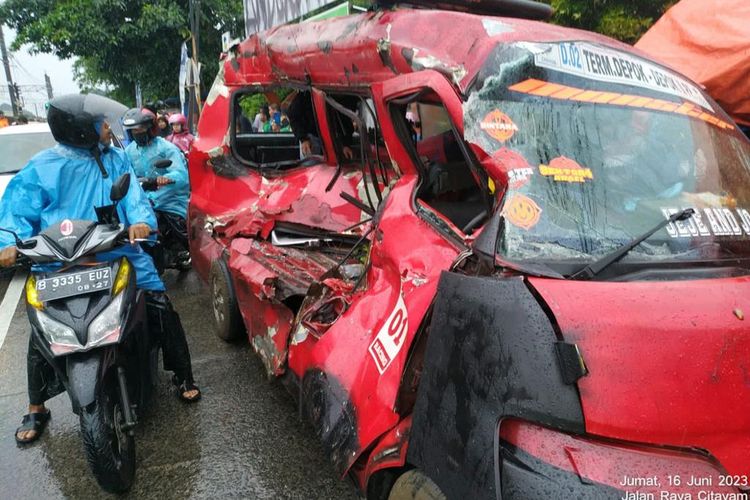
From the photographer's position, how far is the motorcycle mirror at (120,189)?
2928 mm

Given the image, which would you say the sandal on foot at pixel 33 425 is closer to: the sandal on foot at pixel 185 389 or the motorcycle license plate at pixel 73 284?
the sandal on foot at pixel 185 389

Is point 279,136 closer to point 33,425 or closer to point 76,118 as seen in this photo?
point 76,118

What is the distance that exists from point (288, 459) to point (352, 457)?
3.38ft

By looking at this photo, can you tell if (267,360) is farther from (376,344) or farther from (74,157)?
(74,157)

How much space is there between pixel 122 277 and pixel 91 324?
316 millimetres

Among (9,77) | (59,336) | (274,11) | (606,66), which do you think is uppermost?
(274,11)

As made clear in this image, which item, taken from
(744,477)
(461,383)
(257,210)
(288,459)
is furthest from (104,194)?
(744,477)

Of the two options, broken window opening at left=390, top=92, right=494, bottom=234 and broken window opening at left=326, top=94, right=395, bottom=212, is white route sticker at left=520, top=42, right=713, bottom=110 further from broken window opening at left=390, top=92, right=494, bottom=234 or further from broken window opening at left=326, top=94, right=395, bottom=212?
broken window opening at left=326, top=94, right=395, bottom=212

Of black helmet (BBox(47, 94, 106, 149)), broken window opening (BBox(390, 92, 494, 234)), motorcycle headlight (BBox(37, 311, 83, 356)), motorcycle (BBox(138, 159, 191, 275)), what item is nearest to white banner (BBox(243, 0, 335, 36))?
motorcycle (BBox(138, 159, 191, 275))

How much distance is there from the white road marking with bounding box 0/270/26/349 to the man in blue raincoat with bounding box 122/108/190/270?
1.48m

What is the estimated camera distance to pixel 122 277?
293 centimetres

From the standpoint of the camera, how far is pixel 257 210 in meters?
4.34

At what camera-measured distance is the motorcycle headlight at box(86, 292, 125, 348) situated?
8.73ft


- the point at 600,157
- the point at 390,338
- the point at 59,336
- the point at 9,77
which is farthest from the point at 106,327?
the point at 9,77
